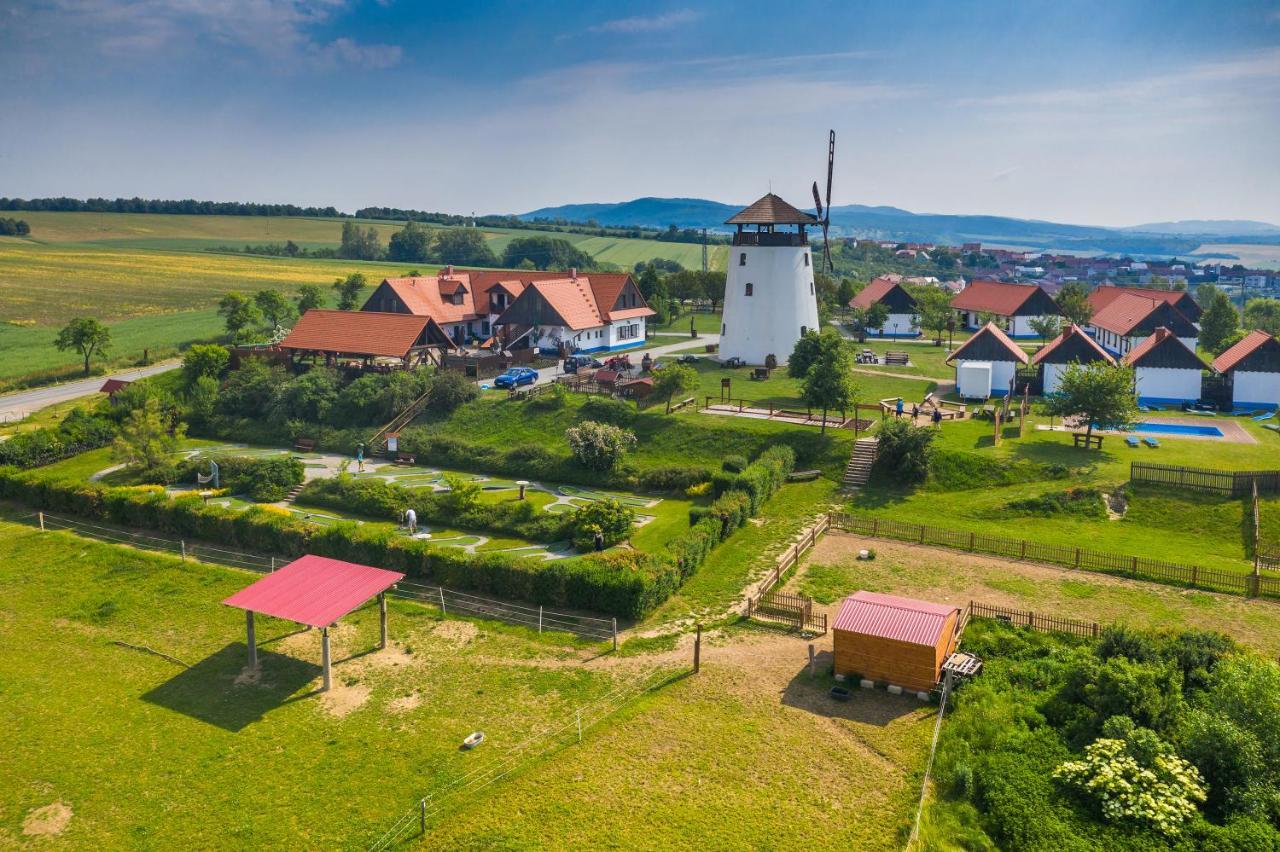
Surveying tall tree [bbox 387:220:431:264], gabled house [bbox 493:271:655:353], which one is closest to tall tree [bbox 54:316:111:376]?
gabled house [bbox 493:271:655:353]

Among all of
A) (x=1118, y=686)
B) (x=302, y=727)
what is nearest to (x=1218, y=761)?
(x=1118, y=686)

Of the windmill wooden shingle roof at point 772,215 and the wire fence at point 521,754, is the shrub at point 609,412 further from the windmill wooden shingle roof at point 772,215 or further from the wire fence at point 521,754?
Answer: the wire fence at point 521,754

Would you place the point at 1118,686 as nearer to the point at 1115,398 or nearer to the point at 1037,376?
the point at 1115,398

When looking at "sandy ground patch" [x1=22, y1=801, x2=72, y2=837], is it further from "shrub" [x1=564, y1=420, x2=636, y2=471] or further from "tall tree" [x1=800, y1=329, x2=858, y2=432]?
"tall tree" [x1=800, y1=329, x2=858, y2=432]

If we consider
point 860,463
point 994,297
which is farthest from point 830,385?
point 994,297

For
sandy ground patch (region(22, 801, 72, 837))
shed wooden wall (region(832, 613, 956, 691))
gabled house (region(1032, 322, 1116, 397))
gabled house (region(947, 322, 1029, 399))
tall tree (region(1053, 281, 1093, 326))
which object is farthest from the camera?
tall tree (region(1053, 281, 1093, 326))

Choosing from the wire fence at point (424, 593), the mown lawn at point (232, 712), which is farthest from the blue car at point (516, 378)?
the mown lawn at point (232, 712)
